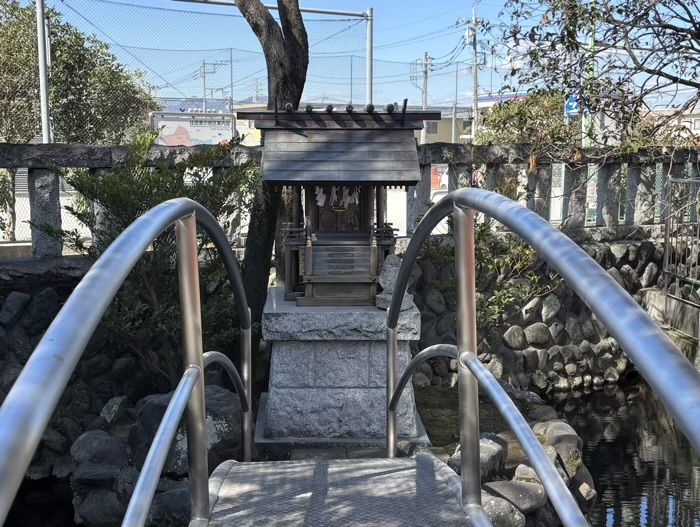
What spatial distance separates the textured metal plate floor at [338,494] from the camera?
2025 millimetres

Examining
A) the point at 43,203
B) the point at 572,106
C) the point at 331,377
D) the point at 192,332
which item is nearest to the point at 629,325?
the point at 192,332

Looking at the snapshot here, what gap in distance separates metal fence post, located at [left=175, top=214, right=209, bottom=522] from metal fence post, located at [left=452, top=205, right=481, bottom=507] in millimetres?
630

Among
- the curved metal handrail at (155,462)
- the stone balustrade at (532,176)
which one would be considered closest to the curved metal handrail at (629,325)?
the curved metal handrail at (155,462)

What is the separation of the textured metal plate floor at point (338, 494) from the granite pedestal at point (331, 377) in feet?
5.85

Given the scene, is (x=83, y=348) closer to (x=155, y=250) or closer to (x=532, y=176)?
(x=155, y=250)

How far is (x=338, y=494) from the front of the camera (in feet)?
7.58

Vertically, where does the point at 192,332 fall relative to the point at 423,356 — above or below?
above

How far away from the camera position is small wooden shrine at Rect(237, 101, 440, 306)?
4.59 m

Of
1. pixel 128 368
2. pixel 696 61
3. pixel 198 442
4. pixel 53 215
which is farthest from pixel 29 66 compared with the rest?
pixel 198 442

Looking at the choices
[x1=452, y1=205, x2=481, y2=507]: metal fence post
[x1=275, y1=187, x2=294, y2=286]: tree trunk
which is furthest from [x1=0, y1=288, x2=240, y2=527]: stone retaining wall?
[x1=452, y1=205, x2=481, y2=507]: metal fence post

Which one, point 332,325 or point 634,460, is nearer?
point 332,325

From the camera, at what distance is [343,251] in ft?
15.4

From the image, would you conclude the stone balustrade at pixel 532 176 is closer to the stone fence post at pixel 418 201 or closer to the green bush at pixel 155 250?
the stone fence post at pixel 418 201

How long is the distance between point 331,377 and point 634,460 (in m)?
2.81
